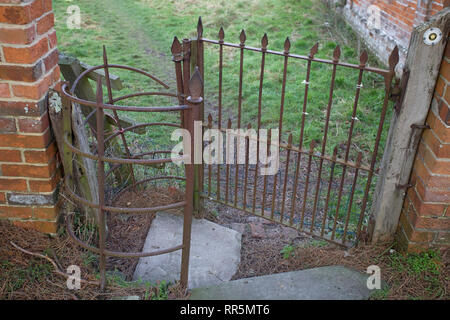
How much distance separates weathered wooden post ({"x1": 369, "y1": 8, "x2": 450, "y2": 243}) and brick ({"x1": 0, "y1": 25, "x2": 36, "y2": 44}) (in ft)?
7.32

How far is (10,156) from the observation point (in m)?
2.71

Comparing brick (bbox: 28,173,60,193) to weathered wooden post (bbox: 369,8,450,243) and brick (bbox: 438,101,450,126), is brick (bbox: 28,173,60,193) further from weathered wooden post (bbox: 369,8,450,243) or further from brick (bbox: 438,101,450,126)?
brick (bbox: 438,101,450,126)

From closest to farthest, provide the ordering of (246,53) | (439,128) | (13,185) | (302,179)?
(439,128) < (13,185) < (302,179) < (246,53)

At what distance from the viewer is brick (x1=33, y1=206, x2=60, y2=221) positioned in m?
2.87

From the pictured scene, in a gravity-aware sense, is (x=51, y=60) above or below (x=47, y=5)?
below

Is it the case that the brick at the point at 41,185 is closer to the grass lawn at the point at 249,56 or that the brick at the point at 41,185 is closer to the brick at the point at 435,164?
the grass lawn at the point at 249,56

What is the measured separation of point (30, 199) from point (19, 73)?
831 mm

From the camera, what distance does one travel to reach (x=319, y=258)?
317cm

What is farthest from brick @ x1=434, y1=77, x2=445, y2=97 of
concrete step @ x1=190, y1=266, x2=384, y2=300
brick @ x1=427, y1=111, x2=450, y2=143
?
concrete step @ x1=190, y1=266, x2=384, y2=300

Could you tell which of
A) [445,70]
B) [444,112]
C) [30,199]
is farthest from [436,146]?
[30,199]

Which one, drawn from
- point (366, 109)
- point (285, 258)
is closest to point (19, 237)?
point (285, 258)

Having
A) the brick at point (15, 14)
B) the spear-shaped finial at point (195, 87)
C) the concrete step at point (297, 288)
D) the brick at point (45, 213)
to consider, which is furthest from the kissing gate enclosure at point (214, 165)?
the brick at point (15, 14)

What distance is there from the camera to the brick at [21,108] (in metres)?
2.59

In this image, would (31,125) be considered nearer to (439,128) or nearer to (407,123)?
(407,123)
